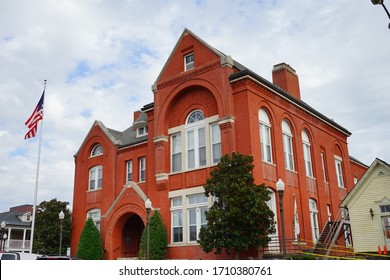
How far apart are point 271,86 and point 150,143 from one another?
958cm

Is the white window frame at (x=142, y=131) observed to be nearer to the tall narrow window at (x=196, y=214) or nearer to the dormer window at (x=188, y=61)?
the dormer window at (x=188, y=61)

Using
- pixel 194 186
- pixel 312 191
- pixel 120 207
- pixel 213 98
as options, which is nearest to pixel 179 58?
pixel 213 98

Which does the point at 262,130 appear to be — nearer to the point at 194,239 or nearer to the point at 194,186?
the point at 194,186

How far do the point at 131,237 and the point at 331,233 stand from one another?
14.6 metres

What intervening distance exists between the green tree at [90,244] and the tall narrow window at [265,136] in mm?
13421

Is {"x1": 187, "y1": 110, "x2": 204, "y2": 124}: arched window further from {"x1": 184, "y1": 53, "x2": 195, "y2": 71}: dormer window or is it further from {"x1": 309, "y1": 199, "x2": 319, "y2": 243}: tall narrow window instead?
{"x1": 309, "y1": 199, "x2": 319, "y2": 243}: tall narrow window

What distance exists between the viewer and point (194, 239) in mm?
25125

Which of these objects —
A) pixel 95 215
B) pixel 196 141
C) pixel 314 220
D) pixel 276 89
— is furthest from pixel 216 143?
pixel 95 215

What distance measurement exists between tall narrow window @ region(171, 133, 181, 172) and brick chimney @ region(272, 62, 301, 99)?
11.0 metres

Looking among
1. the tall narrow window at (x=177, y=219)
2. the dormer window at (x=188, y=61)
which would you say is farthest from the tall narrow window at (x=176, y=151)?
the dormer window at (x=188, y=61)

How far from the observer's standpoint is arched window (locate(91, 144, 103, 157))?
3544 cm

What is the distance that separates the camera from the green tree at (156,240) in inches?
975

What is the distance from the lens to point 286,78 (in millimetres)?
34125
